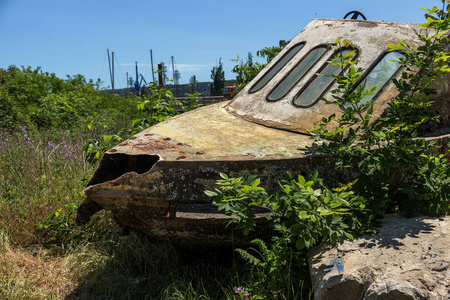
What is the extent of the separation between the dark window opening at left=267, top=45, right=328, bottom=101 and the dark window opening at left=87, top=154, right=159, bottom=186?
1.31 meters

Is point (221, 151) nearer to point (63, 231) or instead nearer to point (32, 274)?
point (32, 274)

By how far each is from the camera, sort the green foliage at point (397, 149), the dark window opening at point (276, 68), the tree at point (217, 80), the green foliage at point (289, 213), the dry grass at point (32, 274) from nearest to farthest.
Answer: the green foliage at point (289, 213) → the green foliage at point (397, 149) → the dry grass at point (32, 274) → the dark window opening at point (276, 68) → the tree at point (217, 80)

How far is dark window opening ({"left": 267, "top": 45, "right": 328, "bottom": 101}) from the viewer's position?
3.99 metres

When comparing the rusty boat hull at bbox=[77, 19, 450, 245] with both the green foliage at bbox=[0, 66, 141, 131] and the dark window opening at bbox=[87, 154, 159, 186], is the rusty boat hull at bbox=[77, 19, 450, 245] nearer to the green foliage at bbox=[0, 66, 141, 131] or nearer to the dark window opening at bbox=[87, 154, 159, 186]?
the dark window opening at bbox=[87, 154, 159, 186]

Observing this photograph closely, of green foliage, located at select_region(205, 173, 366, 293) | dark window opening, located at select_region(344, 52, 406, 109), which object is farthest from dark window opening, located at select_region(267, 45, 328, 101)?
green foliage, located at select_region(205, 173, 366, 293)

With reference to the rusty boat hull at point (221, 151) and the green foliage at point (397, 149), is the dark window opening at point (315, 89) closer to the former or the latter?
the rusty boat hull at point (221, 151)

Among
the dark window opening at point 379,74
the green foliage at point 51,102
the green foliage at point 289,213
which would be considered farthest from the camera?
the green foliage at point 51,102

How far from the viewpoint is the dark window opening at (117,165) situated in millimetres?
3174

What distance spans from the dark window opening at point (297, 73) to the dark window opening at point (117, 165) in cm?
131

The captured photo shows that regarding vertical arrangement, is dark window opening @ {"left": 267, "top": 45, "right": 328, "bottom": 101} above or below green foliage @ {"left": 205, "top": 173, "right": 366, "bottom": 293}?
above

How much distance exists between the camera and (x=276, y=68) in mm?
4441

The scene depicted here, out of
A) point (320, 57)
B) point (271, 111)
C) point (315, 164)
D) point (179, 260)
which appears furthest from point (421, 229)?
point (179, 260)

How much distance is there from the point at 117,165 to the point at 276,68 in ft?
6.58

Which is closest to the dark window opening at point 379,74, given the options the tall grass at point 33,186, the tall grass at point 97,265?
the tall grass at point 97,265
